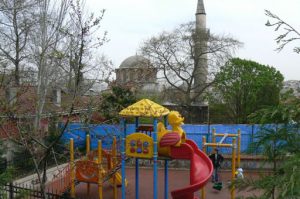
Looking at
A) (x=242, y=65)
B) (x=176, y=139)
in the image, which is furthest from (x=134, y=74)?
(x=242, y=65)

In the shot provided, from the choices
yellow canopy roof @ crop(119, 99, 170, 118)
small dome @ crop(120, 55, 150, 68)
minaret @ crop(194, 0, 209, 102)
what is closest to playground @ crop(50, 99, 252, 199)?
yellow canopy roof @ crop(119, 99, 170, 118)

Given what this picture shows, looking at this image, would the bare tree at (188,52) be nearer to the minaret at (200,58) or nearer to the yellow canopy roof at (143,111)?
the minaret at (200,58)

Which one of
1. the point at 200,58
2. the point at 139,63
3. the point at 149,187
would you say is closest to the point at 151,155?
the point at 149,187

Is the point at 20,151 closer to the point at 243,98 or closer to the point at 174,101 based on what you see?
the point at 243,98

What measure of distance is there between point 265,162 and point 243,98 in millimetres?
24596

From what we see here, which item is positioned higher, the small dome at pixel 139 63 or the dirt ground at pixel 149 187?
the small dome at pixel 139 63

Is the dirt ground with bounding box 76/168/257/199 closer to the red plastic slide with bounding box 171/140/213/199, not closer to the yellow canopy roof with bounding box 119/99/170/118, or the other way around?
the red plastic slide with bounding box 171/140/213/199

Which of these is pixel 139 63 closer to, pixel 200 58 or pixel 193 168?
pixel 193 168

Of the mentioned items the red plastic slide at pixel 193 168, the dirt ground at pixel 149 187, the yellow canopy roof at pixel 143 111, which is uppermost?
the yellow canopy roof at pixel 143 111

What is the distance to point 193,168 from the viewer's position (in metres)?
9.48

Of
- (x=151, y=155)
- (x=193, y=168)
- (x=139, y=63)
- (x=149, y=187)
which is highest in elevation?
(x=139, y=63)

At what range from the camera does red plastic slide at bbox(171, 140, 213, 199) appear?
29.6ft

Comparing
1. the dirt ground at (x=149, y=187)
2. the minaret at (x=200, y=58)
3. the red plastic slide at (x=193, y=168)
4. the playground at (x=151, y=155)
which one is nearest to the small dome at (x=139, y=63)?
the playground at (x=151, y=155)

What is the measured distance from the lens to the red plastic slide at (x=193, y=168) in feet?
29.6
